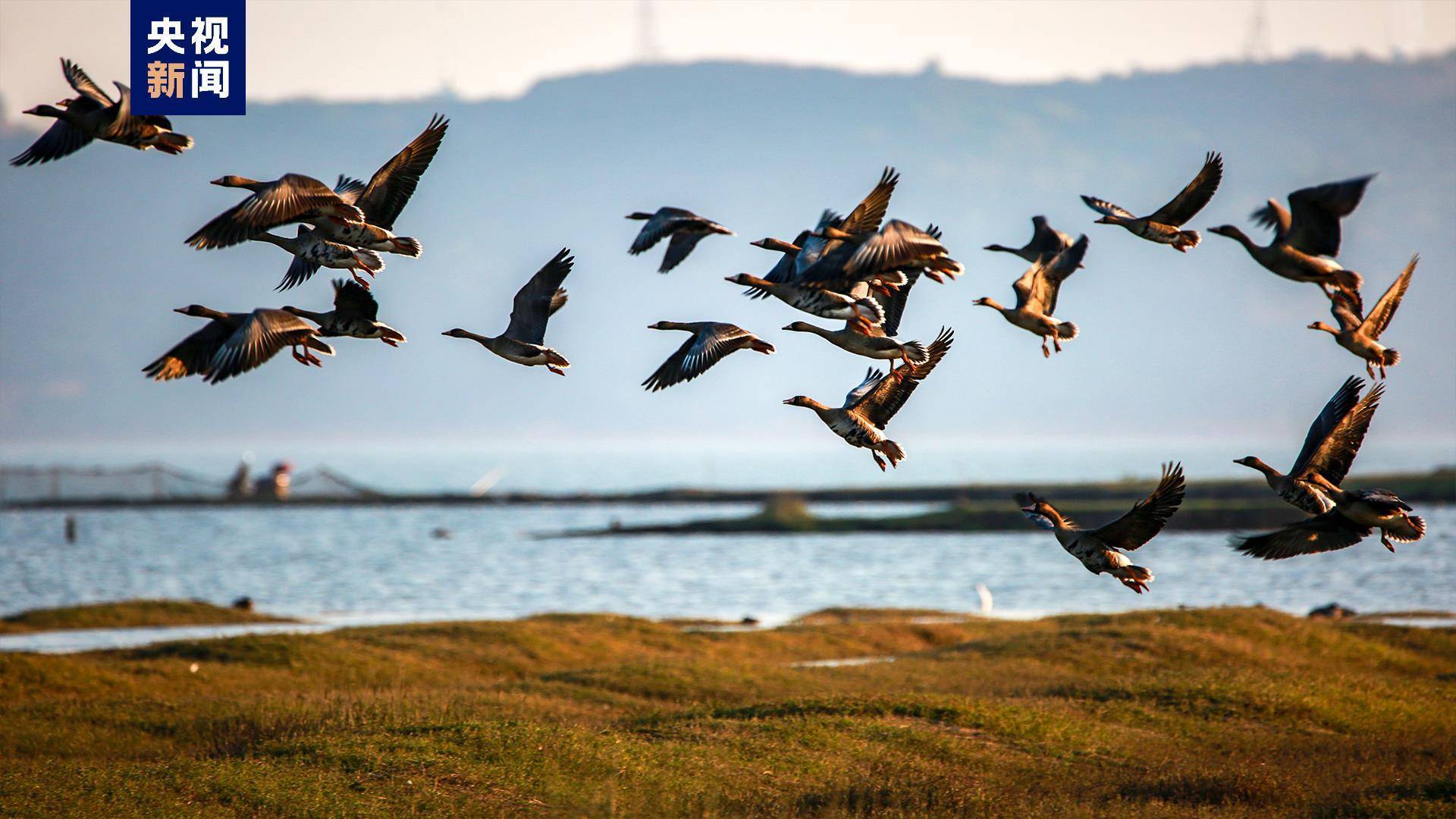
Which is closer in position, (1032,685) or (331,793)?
(331,793)

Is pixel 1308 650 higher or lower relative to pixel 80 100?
lower

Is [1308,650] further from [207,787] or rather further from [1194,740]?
[207,787]

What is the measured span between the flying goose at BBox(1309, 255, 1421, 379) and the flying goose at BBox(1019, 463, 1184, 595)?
165 centimetres

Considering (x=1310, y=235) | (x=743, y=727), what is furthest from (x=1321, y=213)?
(x=743, y=727)

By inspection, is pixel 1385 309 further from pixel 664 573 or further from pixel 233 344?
pixel 664 573

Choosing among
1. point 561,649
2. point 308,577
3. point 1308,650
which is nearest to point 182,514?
point 308,577

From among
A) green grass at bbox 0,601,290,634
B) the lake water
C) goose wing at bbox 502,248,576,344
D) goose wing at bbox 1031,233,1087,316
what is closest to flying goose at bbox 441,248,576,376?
goose wing at bbox 502,248,576,344

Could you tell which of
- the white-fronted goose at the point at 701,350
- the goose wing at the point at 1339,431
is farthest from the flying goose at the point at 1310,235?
the white-fronted goose at the point at 701,350

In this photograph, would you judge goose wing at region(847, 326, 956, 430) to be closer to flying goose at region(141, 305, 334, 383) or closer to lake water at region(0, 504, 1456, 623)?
flying goose at region(141, 305, 334, 383)

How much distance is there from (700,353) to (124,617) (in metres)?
35.4

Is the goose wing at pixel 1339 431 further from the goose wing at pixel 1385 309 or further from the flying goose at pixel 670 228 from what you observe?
the flying goose at pixel 670 228

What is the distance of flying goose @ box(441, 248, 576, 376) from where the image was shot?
10.8 metres

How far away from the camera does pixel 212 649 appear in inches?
1213

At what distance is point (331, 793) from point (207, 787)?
1.35m
